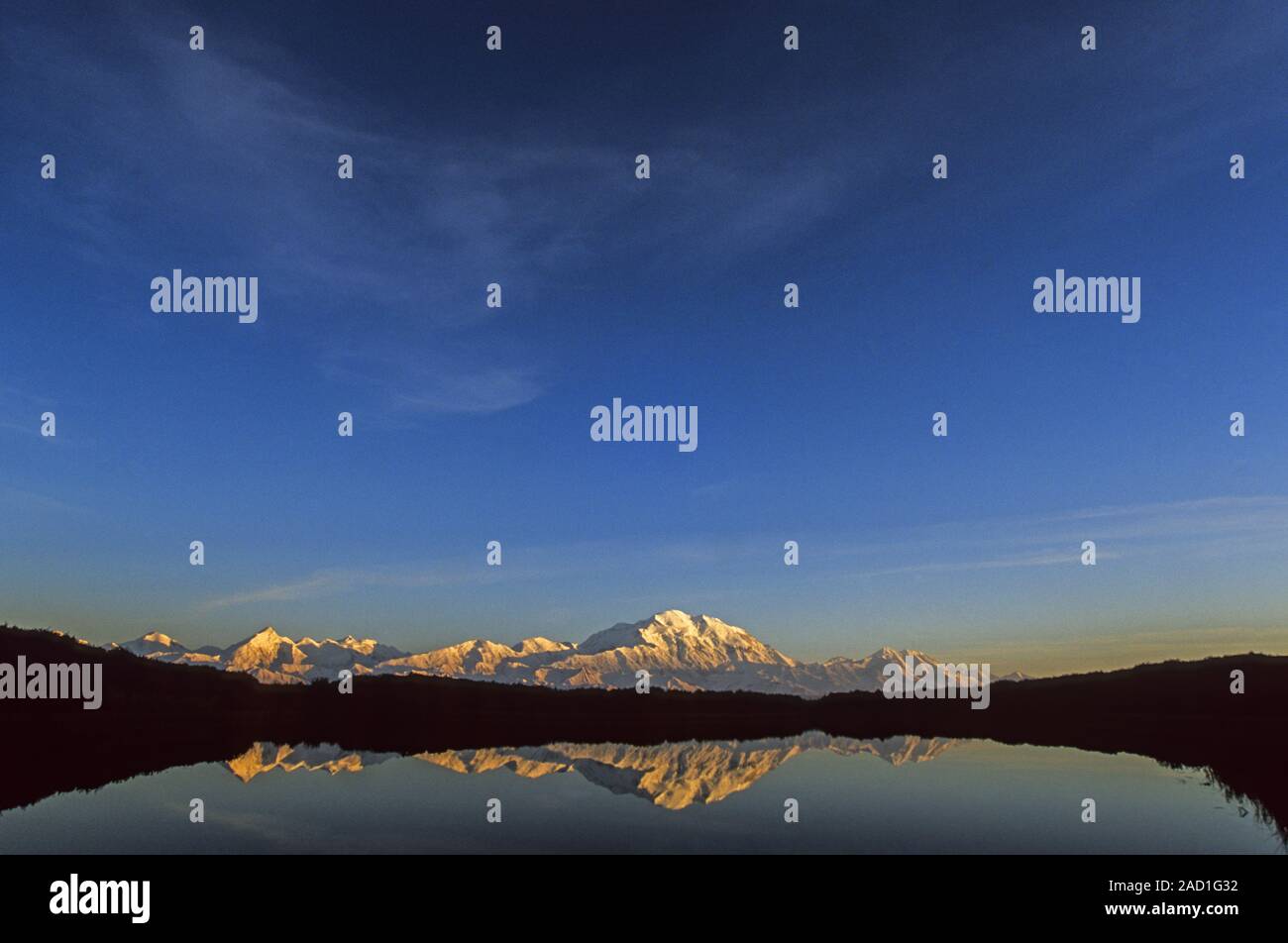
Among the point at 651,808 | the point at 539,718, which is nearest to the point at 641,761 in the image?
the point at 651,808

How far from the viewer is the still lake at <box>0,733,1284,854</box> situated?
3412cm

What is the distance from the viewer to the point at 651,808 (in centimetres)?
4469

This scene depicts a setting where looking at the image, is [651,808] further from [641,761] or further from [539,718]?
[539,718]

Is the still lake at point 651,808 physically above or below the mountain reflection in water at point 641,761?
above

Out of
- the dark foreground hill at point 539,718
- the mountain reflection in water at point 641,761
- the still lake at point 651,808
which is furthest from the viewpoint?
the dark foreground hill at point 539,718

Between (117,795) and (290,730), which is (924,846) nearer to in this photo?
(117,795)

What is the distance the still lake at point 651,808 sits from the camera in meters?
34.1

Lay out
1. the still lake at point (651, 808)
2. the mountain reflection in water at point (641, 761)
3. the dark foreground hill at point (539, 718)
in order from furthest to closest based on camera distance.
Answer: the dark foreground hill at point (539, 718)
the mountain reflection in water at point (641, 761)
the still lake at point (651, 808)

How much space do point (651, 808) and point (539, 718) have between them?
98119 mm

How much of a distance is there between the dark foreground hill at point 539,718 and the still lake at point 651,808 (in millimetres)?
4086

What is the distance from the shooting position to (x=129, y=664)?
136 metres

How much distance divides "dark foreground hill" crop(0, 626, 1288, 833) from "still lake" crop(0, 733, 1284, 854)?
409cm
